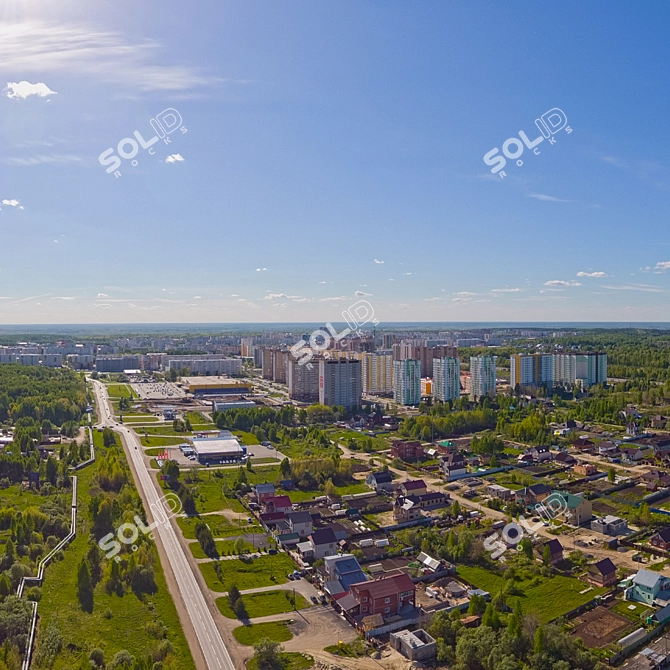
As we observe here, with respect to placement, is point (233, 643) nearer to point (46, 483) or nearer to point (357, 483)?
point (357, 483)

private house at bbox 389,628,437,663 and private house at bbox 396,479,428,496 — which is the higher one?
private house at bbox 396,479,428,496

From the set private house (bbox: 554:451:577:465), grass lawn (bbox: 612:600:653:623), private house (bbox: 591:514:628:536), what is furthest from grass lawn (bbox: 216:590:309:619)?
private house (bbox: 554:451:577:465)

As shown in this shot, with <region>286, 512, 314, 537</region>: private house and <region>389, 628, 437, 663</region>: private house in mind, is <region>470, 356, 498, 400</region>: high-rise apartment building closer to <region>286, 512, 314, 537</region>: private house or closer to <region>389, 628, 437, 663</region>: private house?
<region>286, 512, 314, 537</region>: private house

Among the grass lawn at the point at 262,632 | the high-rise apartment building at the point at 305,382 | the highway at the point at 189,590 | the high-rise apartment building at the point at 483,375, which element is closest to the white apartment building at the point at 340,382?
the high-rise apartment building at the point at 305,382

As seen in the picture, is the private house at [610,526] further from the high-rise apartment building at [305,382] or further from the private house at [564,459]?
the high-rise apartment building at [305,382]

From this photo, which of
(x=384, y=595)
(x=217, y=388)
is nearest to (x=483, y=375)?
(x=217, y=388)

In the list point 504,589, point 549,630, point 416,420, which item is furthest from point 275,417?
point 549,630

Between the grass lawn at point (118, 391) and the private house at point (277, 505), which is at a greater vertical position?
the grass lawn at point (118, 391)
